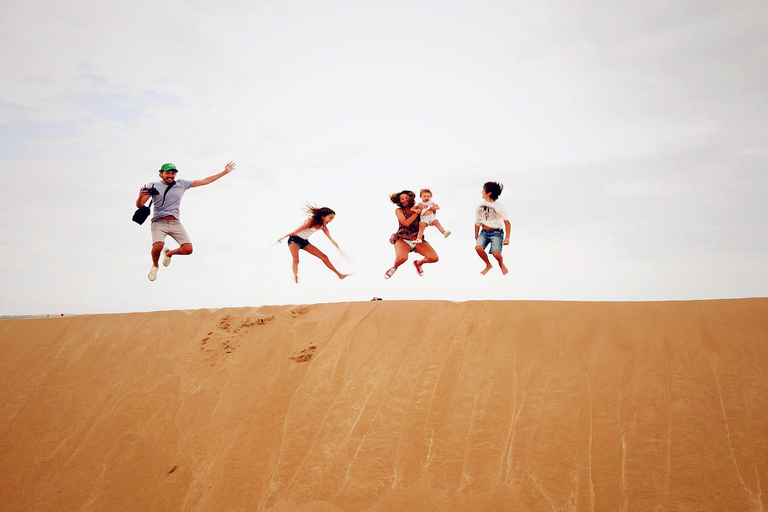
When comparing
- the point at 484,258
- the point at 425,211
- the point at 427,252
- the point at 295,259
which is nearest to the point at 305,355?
the point at 295,259

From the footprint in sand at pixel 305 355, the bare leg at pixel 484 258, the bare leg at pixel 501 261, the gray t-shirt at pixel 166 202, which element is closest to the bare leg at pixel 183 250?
the gray t-shirt at pixel 166 202

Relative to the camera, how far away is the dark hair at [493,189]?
30.9ft

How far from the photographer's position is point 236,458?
19.5 feet

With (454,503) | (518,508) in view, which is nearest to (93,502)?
(454,503)

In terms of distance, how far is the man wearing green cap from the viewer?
870 cm

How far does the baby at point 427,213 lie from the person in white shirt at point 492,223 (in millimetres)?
664

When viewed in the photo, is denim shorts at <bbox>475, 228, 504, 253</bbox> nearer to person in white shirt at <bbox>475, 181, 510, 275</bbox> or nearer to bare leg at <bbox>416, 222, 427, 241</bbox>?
person in white shirt at <bbox>475, 181, 510, 275</bbox>

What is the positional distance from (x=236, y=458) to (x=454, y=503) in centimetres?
273

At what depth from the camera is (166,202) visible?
8.75 m

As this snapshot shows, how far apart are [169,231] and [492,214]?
6.06 m

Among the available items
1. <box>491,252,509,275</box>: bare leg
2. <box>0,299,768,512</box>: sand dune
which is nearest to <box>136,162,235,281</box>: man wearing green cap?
<box>0,299,768,512</box>: sand dune

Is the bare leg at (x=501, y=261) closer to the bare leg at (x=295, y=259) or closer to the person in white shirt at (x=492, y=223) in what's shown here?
the person in white shirt at (x=492, y=223)

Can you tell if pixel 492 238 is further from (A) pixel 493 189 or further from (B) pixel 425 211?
(B) pixel 425 211

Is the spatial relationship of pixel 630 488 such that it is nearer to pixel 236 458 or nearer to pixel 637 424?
pixel 637 424
